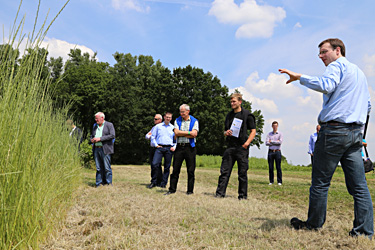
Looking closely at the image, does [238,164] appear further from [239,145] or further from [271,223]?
[271,223]

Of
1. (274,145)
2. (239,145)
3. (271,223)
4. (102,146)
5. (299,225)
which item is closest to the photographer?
(299,225)

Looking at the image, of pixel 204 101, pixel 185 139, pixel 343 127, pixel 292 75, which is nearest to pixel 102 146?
pixel 185 139

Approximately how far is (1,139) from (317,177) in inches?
132

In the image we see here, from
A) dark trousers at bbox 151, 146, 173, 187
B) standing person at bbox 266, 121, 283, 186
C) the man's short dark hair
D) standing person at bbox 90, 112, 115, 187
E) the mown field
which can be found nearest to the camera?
the mown field

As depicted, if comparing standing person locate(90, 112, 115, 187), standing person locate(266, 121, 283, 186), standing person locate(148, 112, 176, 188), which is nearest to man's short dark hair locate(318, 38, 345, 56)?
standing person locate(148, 112, 176, 188)

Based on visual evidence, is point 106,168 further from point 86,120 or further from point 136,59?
point 136,59

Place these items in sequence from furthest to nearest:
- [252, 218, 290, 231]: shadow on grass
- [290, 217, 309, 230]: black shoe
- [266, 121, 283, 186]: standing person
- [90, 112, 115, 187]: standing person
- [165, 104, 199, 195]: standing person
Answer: [266, 121, 283, 186]: standing person
[90, 112, 115, 187]: standing person
[165, 104, 199, 195]: standing person
[252, 218, 290, 231]: shadow on grass
[290, 217, 309, 230]: black shoe

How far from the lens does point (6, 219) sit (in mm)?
2443

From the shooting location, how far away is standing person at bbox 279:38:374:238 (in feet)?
11.0

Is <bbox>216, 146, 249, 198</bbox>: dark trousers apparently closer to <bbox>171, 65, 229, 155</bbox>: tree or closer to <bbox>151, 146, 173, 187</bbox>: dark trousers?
<bbox>151, 146, 173, 187</bbox>: dark trousers

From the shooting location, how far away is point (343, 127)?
11.0 ft

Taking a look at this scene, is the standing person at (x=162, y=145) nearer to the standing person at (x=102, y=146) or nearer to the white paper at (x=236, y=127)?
the standing person at (x=102, y=146)

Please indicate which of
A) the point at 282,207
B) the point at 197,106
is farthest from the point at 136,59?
the point at 282,207

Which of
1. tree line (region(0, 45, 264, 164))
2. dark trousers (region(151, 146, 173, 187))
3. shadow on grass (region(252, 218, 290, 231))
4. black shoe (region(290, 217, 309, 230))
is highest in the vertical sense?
→ tree line (region(0, 45, 264, 164))
